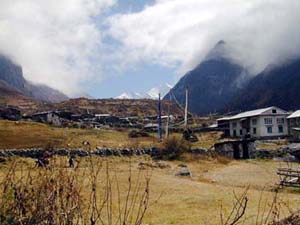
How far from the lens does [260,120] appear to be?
2376 inches

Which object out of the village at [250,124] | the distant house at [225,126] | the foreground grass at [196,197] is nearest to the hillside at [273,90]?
the distant house at [225,126]

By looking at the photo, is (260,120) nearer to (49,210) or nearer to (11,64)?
(49,210)

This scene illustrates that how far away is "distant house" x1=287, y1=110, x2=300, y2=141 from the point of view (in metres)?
56.6

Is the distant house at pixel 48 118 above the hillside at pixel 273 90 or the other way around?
the other way around

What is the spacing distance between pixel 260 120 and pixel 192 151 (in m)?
23.8

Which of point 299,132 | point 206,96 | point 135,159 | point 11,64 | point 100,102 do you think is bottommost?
point 135,159

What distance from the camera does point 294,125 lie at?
60.2 metres

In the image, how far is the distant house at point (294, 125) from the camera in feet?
186

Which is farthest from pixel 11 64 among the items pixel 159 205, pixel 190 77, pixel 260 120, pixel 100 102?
pixel 159 205

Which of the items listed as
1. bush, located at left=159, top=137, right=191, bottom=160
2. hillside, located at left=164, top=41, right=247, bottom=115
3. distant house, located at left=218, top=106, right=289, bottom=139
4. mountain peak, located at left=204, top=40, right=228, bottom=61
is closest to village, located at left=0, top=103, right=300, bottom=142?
distant house, located at left=218, top=106, right=289, bottom=139

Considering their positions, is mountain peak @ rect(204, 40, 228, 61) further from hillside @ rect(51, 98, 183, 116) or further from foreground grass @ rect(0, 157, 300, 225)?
foreground grass @ rect(0, 157, 300, 225)

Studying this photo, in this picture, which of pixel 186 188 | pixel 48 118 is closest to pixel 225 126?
pixel 48 118

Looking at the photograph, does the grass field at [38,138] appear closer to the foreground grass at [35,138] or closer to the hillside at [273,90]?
the foreground grass at [35,138]

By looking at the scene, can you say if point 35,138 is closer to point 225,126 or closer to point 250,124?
point 250,124
